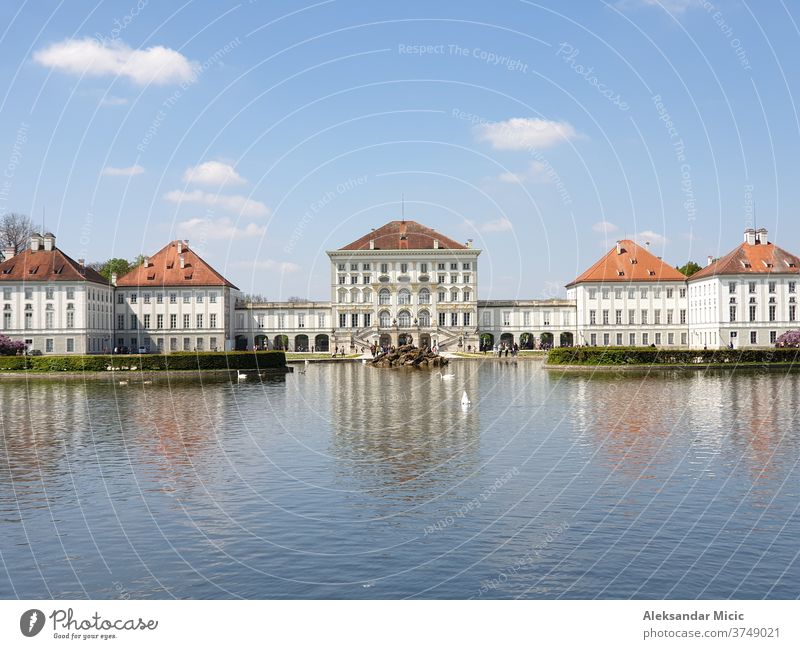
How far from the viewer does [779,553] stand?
15.4 m

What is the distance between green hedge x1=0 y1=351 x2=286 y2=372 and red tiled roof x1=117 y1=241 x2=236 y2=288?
35392 millimetres

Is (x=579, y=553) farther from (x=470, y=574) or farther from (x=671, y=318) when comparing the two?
(x=671, y=318)

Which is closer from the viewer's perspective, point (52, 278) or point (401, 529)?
point (401, 529)

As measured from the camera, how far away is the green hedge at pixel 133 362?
67.0m

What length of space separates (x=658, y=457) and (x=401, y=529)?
10844 mm

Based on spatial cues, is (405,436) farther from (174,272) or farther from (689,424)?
(174,272)

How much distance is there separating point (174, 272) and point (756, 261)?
69527mm

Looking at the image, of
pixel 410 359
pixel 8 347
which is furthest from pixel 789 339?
pixel 8 347

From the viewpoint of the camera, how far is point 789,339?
93250 mm

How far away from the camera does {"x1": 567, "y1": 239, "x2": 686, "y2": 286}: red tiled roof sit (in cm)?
10981

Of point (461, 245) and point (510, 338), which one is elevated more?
point (461, 245)

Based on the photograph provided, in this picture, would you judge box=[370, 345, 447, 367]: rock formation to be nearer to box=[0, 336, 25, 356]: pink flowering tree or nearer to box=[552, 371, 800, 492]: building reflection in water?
box=[552, 371, 800, 492]: building reflection in water

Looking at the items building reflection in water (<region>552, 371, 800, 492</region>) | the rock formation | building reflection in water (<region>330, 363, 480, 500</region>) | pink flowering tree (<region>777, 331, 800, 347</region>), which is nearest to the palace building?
pink flowering tree (<region>777, 331, 800, 347</region>)
